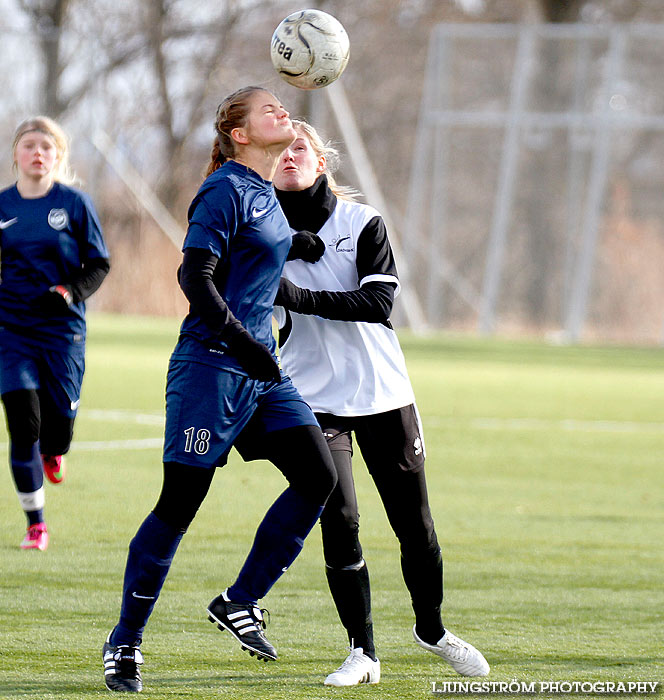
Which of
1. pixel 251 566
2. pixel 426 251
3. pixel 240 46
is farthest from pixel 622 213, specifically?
pixel 251 566

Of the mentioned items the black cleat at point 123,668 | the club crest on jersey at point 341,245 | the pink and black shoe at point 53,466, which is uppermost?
the club crest on jersey at point 341,245

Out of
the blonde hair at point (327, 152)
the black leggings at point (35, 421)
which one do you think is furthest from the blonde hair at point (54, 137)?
the blonde hair at point (327, 152)

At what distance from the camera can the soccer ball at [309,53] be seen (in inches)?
217

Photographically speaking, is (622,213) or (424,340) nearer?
(424,340)

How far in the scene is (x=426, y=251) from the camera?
3356cm

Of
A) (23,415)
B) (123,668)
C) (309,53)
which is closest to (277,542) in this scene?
(123,668)

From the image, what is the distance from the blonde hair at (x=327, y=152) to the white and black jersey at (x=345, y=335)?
11cm

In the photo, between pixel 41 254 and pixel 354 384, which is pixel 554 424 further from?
pixel 354 384

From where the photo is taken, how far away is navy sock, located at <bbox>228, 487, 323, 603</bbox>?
4770 millimetres

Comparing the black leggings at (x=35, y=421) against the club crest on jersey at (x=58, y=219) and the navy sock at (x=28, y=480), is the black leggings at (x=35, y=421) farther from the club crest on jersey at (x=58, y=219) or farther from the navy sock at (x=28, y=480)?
the club crest on jersey at (x=58, y=219)

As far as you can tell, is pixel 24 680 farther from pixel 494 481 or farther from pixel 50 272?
pixel 494 481

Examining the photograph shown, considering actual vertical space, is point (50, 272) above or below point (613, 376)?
above

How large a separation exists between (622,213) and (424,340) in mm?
6165

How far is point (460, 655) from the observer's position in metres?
4.93
